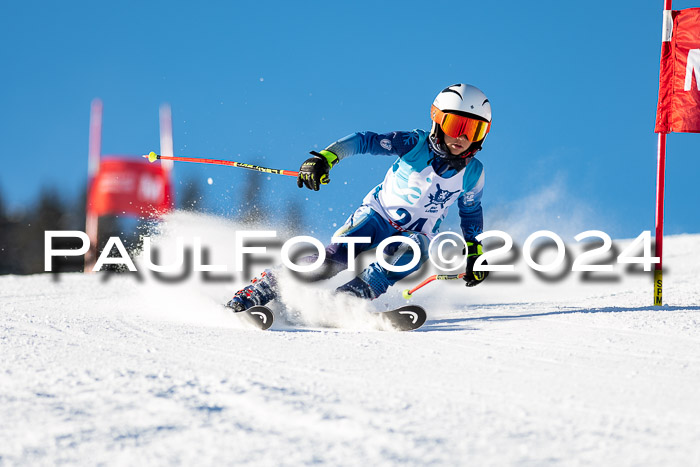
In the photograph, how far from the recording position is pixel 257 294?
13.9 ft

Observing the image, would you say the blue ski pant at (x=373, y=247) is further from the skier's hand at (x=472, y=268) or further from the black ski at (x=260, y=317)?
the black ski at (x=260, y=317)

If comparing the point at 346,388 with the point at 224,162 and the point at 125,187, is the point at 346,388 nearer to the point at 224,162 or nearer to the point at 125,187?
the point at 224,162

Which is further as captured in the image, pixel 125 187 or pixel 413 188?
pixel 125 187

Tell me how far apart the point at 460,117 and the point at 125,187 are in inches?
519

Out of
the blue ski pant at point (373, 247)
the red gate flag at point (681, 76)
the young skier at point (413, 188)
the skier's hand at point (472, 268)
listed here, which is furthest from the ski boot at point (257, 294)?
the red gate flag at point (681, 76)

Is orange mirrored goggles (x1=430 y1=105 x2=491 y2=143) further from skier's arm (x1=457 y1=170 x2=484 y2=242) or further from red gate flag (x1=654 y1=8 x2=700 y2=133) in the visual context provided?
red gate flag (x1=654 y1=8 x2=700 y2=133)

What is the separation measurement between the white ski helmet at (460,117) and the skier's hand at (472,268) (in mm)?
734

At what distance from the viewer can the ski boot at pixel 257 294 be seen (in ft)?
13.5

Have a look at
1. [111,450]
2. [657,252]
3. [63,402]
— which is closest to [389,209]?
[657,252]

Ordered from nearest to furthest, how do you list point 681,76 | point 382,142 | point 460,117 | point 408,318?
point 408,318 → point 460,117 → point 382,142 → point 681,76

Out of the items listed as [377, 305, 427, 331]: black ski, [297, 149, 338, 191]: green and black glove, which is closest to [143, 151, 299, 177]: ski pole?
[297, 149, 338, 191]: green and black glove

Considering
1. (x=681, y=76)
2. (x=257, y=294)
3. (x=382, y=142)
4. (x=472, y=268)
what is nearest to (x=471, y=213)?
(x=472, y=268)

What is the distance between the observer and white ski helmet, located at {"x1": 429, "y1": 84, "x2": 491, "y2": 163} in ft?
13.7

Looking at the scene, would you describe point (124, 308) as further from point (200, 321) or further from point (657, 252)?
point (657, 252)
